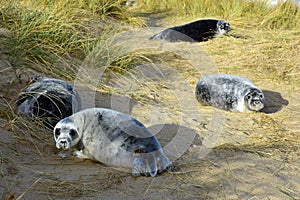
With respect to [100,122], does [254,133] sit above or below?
below

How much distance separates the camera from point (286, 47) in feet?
22.5

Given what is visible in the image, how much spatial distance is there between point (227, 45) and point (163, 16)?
2.48 m

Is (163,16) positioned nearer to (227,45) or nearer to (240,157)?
(227,45)

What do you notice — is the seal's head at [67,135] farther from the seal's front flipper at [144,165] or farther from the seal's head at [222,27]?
the seal's head at [222,27]

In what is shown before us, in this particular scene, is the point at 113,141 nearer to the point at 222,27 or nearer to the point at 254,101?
the point at 254,101

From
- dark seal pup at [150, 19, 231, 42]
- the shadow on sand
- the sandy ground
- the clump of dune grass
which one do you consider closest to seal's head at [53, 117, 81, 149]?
the sandy ground

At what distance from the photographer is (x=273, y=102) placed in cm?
526

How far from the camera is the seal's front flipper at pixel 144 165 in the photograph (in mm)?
2982

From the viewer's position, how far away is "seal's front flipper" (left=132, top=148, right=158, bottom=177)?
2982mm

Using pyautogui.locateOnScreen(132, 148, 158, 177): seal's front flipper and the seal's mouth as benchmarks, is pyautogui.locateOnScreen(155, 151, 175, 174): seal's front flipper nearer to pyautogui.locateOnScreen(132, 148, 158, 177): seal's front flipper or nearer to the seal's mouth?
pyautogui.locateOnScreen(132, 148, 158, 177): seal's front flipper

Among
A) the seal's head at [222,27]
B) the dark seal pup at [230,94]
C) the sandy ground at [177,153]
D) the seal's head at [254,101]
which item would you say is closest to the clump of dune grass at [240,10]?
the seal's head at [222,27]

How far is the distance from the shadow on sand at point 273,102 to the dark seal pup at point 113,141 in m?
2.14

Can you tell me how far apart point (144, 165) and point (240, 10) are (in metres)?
6.36

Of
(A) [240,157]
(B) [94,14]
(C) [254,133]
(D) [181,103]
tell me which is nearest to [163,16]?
(B) [94,14]
